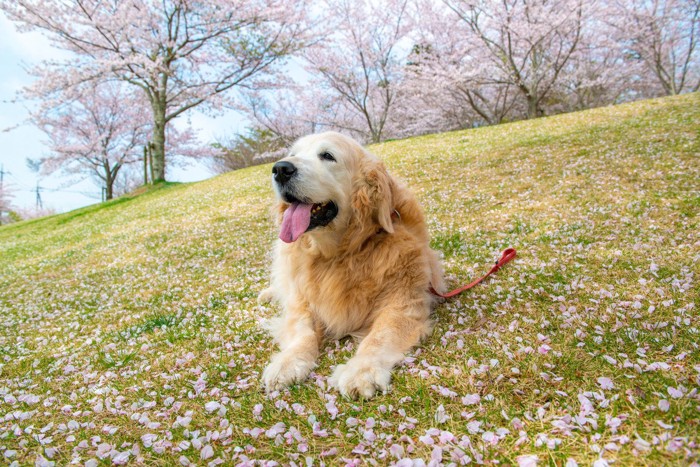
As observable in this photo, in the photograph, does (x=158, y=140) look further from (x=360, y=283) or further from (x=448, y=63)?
(x=360, y=283)

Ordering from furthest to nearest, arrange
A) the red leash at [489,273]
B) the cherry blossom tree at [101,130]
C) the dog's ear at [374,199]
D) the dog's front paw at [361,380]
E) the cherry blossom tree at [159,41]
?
the cherry blossom tree at [101,130] < the cherry blossom tree at [159,41] < the red leash at [489,273] < the dog's ear at [374,199] < the dog's front paw at [361,380]

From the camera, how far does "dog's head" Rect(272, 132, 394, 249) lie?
2.81 meters

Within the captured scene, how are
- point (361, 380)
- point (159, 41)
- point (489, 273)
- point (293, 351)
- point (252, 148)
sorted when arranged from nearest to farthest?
1. point (361, 380)
2. point (293, 351)
3. point (489, 273)
4. point (159, 41)
5. point (252, 148)

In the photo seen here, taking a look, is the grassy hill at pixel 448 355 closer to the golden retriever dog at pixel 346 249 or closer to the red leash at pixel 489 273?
the red leash at pixel 489 273

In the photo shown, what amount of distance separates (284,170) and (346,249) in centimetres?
77

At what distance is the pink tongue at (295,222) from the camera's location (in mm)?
2811

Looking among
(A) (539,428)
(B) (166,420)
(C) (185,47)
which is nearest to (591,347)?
(A) (539,428)

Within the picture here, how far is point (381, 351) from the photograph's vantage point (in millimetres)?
2365

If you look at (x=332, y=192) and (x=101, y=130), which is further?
(x=101, y=130)

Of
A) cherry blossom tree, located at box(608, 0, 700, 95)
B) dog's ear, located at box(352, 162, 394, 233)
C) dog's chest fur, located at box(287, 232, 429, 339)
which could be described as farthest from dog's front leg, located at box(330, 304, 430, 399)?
cherry blossom tree, located at box(608, 0, 700, 95)

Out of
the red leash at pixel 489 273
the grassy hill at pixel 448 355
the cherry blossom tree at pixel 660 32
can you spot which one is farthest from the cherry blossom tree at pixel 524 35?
the red leash at pixel 489 273

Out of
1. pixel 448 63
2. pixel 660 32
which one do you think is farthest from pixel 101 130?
pixel 660 32

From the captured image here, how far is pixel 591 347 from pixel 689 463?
946 millimetres

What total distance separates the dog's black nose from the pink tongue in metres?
0.24
